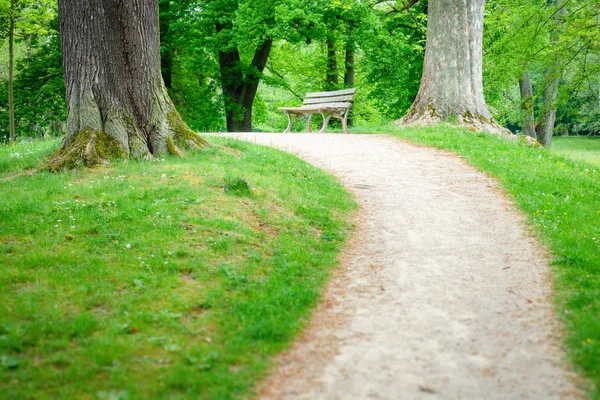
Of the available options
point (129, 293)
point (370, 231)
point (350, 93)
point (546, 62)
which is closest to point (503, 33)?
point (546, 62)

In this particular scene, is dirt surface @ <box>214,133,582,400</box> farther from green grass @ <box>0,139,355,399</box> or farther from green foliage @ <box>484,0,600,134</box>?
green foliage @ <box>484,0,600,134</box>

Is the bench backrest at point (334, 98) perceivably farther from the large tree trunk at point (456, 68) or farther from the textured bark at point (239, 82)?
the textured bark at point (239, 82)

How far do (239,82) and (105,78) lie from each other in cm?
1468

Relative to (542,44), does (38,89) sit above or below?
below

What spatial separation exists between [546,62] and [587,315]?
45.9 ft

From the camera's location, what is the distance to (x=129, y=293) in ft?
17.0

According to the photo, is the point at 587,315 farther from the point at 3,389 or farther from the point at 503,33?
the point at 503,33

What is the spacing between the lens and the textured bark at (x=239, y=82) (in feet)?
75.7

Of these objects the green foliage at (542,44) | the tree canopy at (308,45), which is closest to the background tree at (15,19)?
the tree canopy at (308,45)

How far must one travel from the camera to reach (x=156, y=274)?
5.64 metres

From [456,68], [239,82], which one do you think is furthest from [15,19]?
[456,68]

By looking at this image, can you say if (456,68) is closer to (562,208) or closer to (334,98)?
(334,98)

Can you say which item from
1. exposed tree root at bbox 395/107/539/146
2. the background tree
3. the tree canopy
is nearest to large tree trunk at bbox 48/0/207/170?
exposed tree root at bbox 395/107/539/146

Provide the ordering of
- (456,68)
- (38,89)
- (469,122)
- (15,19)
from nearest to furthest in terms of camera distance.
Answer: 1. (469,122)
2. (456,68)
3. (15,19)
4. (38,89)
